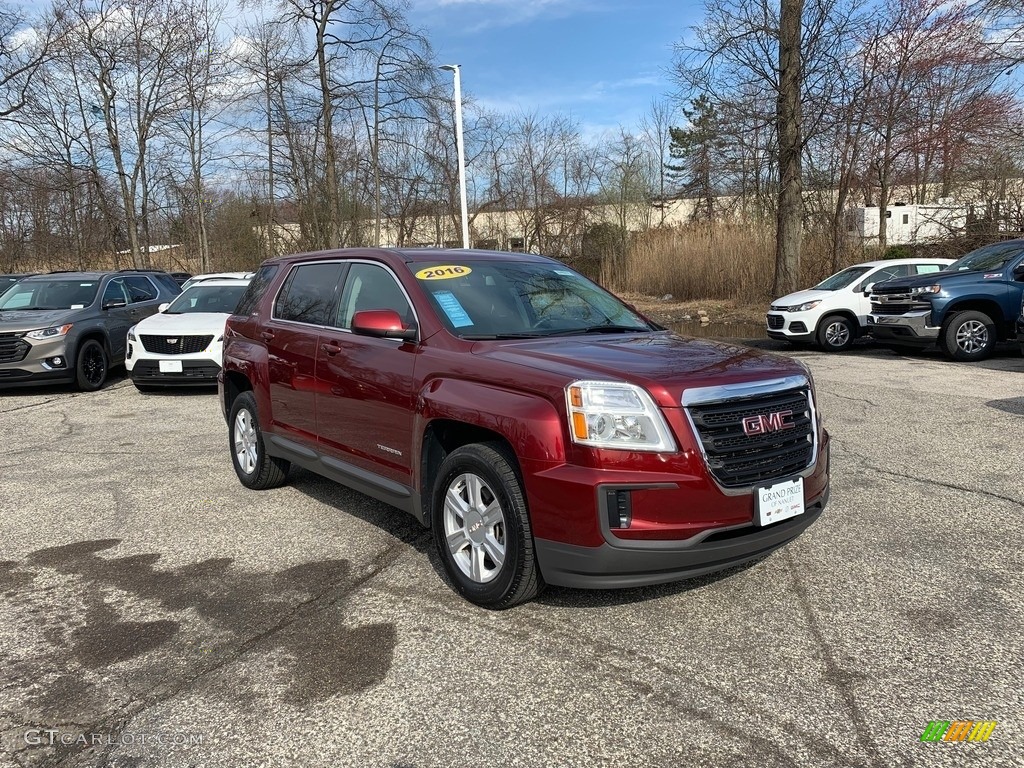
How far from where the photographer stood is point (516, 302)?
14.2 feet

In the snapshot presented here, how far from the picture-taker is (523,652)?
10.3 ft

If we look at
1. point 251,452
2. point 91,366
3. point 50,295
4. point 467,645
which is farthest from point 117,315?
point 467,645

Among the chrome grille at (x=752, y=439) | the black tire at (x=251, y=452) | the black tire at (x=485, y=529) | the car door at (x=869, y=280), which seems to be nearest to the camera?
the chrome grille at (x=752, y=439)

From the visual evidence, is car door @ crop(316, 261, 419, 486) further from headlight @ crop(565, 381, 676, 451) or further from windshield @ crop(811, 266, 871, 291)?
windshield @ crop(811, 266, 871, 291)

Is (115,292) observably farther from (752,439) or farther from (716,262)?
(716,262)

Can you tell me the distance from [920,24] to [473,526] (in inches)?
981

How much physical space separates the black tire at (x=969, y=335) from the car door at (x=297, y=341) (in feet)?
34.7

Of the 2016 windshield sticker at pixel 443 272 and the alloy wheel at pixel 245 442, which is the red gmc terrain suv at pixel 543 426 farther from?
the alloy wheel at pixel 245 442

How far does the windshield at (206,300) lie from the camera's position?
11.2 m

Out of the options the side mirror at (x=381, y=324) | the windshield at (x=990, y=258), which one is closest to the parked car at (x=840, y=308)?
the windshield at (x=990, y=258)

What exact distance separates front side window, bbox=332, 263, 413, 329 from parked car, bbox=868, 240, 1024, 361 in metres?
10.3

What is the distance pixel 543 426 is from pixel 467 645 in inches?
40.1

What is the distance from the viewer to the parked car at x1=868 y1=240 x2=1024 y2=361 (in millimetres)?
11461

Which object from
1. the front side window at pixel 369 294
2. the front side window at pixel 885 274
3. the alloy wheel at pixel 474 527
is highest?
the front side window at pixel 885 274
